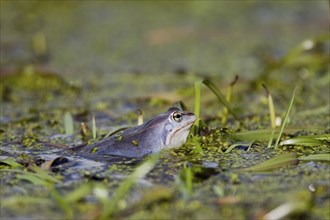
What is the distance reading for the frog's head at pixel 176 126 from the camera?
2688 mm

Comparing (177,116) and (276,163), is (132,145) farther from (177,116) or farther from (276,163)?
(276,163)

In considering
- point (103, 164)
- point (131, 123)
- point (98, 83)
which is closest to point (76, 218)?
point (103, 164)

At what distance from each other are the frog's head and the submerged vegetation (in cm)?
4

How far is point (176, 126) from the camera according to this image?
2.69m

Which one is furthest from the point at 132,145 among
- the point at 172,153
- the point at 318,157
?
the point at 318,157

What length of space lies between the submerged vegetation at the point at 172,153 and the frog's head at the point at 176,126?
4 cm

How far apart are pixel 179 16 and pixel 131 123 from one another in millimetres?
2874

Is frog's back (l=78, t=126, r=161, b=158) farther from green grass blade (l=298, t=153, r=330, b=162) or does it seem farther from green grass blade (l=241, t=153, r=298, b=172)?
green grass blade (l=298, t=153, r=330, b=162)

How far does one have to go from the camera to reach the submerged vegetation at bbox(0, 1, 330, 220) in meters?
2.20

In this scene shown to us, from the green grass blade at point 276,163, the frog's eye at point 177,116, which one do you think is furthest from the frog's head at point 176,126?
the green grass blade at point 276,163

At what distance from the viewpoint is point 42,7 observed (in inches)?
258

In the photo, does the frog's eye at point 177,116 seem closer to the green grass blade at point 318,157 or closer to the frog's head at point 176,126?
the frog's head at point 176,126

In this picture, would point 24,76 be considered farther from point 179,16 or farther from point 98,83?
point 179,16

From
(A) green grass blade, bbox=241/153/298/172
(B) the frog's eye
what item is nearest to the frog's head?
(B) the frog's eye
